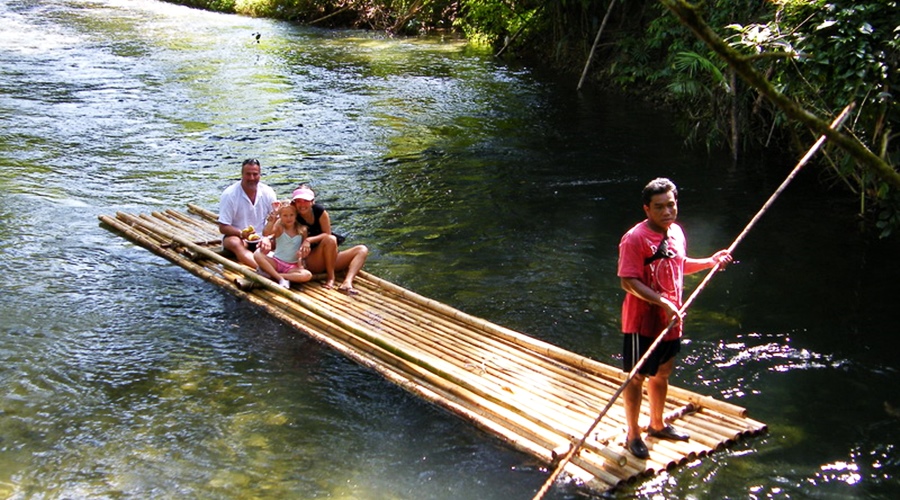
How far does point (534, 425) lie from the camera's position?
480 centimetres

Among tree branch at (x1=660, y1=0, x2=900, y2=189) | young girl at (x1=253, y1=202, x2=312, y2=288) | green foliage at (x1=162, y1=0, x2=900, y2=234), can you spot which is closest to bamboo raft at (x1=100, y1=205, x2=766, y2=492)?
young girl at (x1=253, y1=202, x2=312, y2=288)

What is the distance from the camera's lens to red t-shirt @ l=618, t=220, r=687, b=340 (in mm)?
4195

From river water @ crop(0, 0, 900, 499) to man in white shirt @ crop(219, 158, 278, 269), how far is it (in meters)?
0.46

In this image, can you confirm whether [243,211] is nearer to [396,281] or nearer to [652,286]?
[396,281]

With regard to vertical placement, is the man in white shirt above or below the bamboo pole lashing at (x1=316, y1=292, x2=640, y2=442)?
above

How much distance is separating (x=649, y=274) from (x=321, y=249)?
11.7ft

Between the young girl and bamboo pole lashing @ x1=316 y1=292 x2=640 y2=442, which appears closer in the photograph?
bamboo pole lashing @ x1=316 y1=292 x2=640 y2=442

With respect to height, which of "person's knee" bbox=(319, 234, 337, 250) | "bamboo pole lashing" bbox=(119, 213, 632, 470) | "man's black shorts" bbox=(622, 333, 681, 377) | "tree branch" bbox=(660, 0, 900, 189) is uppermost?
"tree branch" bbox=(660, 0, 900, 189)

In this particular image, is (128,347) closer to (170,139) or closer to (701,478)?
(701,478)

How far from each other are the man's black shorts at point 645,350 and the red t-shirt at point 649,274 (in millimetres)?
31

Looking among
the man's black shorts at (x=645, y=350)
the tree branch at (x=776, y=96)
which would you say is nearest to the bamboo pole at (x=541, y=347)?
the man's black shorts at (x=645, y=350)

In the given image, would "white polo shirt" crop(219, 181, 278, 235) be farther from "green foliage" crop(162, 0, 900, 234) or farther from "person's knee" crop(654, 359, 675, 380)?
"green foliage" crop(162, 0, 900, 234)

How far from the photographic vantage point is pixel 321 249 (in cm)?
715

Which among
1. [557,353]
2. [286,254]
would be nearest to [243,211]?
[286,254]
